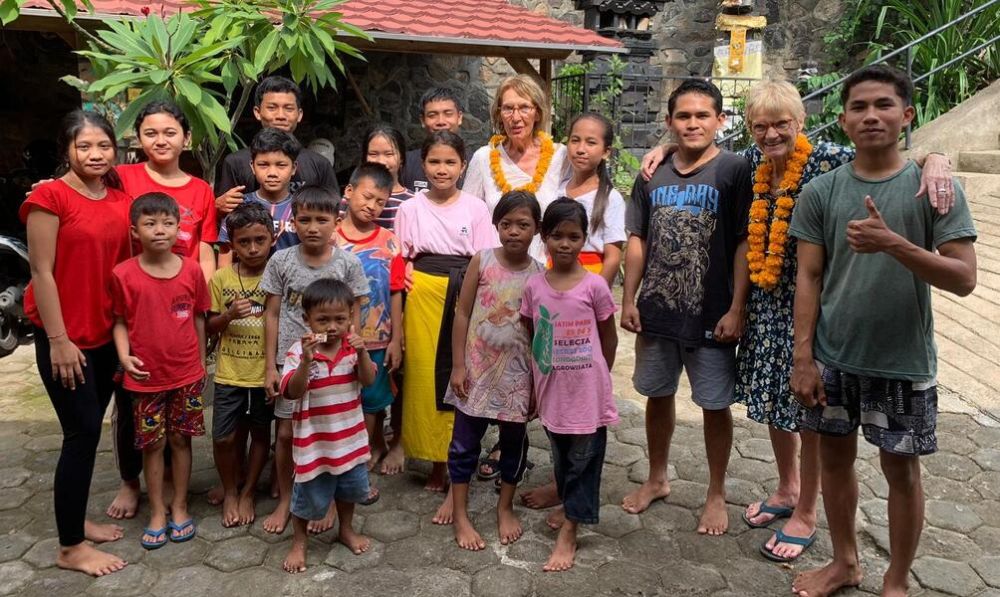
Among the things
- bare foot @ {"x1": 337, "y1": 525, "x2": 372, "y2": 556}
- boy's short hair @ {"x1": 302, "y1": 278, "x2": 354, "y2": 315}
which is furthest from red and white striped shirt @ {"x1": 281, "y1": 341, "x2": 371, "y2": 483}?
bare foot @ {"x1": 337, "y1": 525, "x2": 372, "y2": 556}

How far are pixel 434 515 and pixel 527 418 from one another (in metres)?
0.68

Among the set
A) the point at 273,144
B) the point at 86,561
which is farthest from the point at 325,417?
the point at 273,144

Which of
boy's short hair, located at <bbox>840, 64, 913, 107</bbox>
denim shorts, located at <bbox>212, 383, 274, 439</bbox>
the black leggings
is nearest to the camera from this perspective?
boy's short hair, located at <bbox>840, 64, 913, 107</bbox>

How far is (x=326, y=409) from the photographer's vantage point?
2916mm

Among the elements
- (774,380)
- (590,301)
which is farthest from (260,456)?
(774,380)

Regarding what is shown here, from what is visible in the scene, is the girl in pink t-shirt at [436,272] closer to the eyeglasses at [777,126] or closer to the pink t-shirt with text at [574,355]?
the pink t-shirt with text at [574,355]

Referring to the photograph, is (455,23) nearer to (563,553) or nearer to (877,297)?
(563,553)

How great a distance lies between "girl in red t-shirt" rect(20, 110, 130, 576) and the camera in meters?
2.74

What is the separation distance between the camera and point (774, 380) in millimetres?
2994

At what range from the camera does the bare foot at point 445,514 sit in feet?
11.0

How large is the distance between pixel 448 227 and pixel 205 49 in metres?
1.24

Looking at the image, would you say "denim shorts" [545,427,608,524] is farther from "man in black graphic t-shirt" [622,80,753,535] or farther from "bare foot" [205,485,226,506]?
"bare foot" [205,485,226,506]

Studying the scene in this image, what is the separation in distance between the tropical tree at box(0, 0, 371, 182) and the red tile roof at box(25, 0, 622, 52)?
346 centimetres

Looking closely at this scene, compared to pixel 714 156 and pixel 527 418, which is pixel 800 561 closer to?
pixel 527 418
